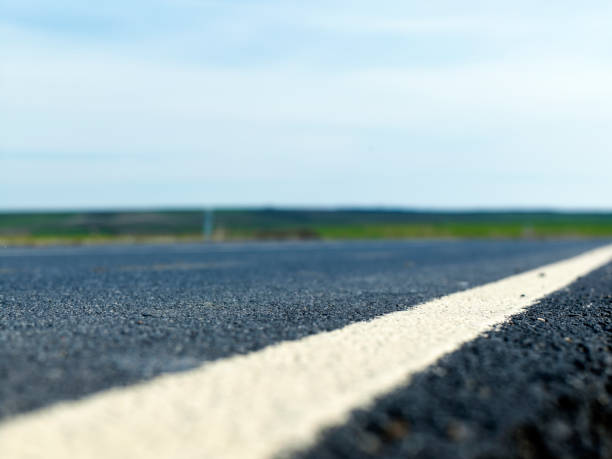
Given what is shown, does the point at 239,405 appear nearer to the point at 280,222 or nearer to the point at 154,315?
the point at 154,315

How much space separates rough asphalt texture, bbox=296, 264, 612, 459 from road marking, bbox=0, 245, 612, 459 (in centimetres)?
11

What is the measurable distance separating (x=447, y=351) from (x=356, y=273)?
6.13 metres

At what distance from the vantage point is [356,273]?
970 centimetres

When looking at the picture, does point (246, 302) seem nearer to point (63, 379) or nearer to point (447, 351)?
point (447, 351)

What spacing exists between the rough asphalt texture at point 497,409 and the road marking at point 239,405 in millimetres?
107

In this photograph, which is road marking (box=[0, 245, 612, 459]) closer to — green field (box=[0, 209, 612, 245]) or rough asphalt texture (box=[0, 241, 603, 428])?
rough asphalt texture (box=[0, 241, 603, 428])

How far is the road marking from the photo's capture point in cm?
217

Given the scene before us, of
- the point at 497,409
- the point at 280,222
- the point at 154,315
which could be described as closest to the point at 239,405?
the point at 497,409

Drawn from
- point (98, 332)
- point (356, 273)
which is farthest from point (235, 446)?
point (356, 273)

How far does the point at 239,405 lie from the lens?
101 inches

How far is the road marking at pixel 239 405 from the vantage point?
2172mm

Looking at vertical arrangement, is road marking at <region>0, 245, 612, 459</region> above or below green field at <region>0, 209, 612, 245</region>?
above

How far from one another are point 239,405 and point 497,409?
1016 millimetres

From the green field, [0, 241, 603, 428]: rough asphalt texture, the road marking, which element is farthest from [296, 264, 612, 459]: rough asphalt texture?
the green field
